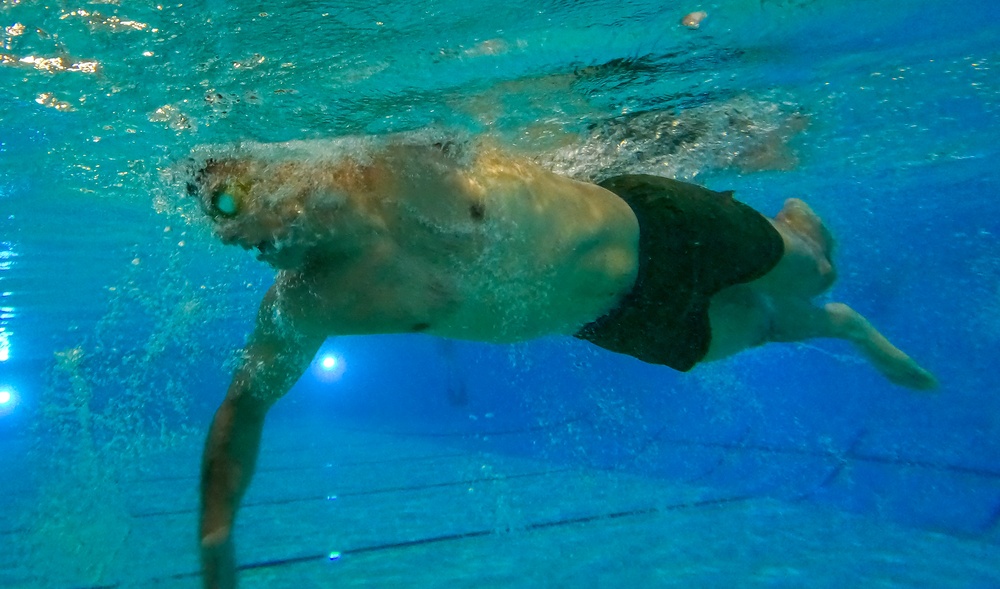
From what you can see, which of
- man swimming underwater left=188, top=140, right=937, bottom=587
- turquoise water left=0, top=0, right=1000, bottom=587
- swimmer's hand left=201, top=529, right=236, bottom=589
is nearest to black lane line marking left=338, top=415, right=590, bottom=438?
turquoise water left=0, top=0, right=1000, bottom=587

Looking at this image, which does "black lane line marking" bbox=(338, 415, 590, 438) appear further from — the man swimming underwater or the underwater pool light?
the underwater pool light

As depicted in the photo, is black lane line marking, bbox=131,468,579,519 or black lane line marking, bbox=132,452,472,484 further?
black lane line marking, bbox=132,452,472,484

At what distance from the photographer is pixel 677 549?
679cm

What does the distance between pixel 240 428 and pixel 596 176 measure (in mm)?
9224

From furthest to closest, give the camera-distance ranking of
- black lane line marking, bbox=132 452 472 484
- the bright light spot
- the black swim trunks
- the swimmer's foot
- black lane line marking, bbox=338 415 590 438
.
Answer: the bright light spot < black lane line marking, bbox=338 415 590 438 < black lane line marking, bbox=132 452 472 484 < the swimmer's foot < the black swim trunks

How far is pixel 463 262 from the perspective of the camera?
11.8ft

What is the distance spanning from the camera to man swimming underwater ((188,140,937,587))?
3.25m

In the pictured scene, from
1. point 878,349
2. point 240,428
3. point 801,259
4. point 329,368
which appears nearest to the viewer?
point 240,428

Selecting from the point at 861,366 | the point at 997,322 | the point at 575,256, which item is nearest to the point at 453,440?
the point at 861,366

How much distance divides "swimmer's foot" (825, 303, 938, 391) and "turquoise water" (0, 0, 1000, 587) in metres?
1.67

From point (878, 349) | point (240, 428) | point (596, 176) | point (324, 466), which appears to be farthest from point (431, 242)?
point (324, 466)

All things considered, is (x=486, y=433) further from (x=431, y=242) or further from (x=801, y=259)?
(x=431, y=242)

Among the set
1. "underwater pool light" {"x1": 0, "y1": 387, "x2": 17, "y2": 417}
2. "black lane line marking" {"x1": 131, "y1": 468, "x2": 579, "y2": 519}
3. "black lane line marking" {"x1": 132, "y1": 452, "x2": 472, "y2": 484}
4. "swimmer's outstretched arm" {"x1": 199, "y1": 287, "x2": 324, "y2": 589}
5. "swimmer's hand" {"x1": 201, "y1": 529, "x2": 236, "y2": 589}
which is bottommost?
"underwater pool light" {"x1": 0, "y1": 387, "x2": 17, "y2": 417}

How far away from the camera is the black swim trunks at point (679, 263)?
15.2 ft
